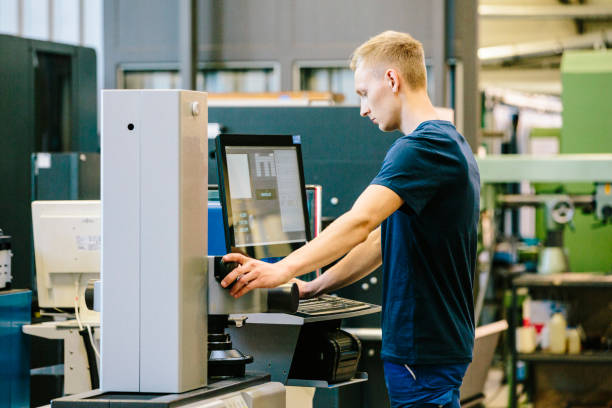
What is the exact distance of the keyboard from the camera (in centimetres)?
261

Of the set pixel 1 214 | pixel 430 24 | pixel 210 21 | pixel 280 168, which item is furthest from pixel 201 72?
pixel 280 168

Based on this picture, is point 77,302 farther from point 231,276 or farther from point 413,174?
point 413,174

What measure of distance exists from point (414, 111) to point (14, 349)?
207 cm

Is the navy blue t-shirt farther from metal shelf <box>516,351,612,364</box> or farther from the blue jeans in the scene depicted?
metal shelf <box>516,351,612,364</box>

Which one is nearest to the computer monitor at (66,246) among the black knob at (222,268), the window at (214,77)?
the black knob at (222,268)

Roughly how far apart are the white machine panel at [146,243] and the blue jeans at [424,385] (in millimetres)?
515

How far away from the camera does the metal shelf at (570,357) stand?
571 cm

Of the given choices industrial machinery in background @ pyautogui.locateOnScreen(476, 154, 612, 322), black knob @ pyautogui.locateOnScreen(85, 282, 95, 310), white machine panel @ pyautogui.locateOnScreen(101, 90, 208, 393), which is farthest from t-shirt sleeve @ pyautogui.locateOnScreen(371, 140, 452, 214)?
industrial machinery in background @ pyautogui.locateOnScreen(476, 154, 612, 322)

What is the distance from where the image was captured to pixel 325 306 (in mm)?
2719

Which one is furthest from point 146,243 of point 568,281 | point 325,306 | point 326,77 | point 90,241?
point 326,77

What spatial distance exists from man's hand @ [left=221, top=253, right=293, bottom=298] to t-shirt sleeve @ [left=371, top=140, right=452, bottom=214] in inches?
12.1

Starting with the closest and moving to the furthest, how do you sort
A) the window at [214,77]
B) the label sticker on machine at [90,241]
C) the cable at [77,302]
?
the cable at [77,302]
the label sticker on machine at [90,241]
the window at [214,77]

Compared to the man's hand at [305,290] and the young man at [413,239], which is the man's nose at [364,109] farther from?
the man's hand at [305,290]

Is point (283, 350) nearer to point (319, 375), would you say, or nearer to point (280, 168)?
point (319, 375)
